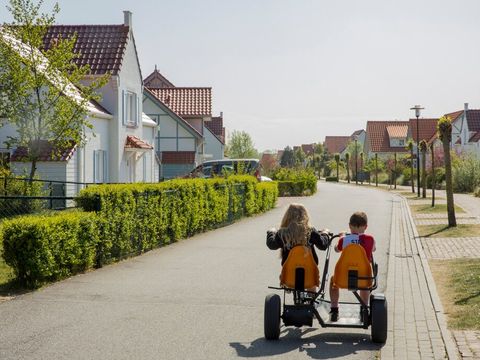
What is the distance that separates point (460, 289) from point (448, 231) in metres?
9.52

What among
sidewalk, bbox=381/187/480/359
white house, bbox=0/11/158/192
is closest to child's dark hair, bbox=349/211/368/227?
sidewalk, bbox=381/187/480/359

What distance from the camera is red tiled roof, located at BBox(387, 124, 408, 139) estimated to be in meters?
104

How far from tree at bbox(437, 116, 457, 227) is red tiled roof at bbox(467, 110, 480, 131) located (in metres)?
58.4

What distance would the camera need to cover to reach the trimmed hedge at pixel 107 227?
1002cm

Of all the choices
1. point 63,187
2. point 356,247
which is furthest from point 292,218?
point 63,187

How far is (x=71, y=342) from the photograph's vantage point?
7090 mm

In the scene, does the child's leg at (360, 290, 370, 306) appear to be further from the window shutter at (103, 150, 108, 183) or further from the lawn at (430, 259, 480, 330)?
the window shutter at (103, 150, 108, 183)

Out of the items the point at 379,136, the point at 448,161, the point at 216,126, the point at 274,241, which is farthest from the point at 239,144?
the point at 274,241

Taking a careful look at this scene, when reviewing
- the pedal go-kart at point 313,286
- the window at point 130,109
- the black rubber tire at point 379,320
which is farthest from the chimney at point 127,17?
the black rubber tire at point 379,320

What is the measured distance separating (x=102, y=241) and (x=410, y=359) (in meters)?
6.81

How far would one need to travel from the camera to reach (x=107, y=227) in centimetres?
1245

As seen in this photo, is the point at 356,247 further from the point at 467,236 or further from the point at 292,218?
the point at 467,236

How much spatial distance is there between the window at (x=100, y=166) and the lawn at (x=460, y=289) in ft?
59.8

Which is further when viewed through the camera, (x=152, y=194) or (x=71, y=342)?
(x=152, y=194)
